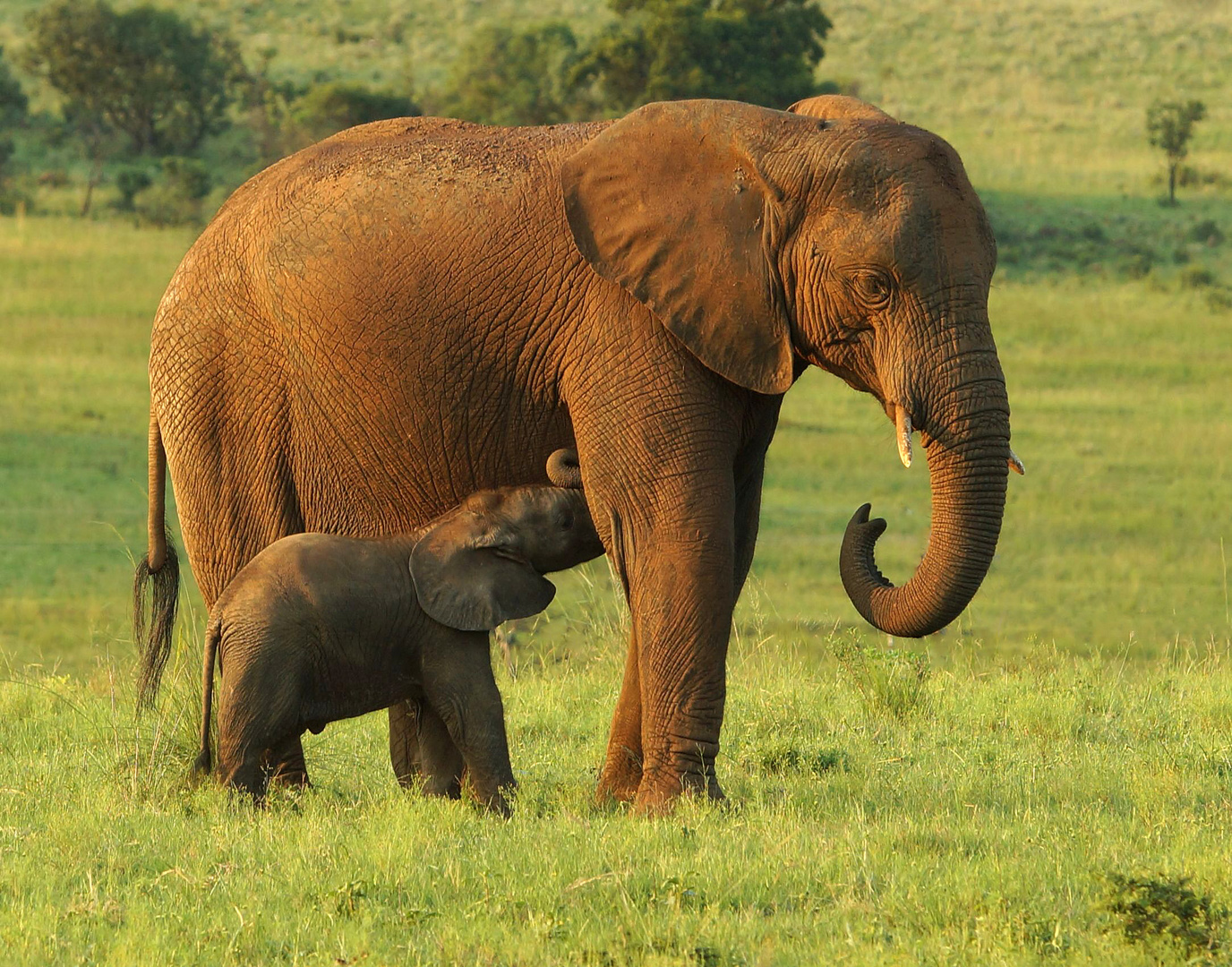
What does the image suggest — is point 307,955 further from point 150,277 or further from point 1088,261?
point 1088,261

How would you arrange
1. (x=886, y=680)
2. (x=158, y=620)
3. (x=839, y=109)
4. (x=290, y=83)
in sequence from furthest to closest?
(x=290, y=83)
(x=886, y=680)
(x=158, y=620)
(x=839, y=109)

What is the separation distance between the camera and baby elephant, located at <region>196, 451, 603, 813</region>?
290 inches

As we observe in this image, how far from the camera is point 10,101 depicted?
155 feet

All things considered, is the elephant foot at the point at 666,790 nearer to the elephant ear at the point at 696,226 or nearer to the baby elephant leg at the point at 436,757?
the baby elephant leg at the point at 436,757

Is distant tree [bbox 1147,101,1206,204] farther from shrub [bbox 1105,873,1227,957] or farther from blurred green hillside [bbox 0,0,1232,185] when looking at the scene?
shrub [bbox 1105,873,1227,957]

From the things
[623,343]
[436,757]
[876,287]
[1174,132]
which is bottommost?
[436,757]

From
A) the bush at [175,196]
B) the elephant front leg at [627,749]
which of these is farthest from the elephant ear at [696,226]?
the bush at [175,196]

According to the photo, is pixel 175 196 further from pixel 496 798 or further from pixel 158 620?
pixel 496 798

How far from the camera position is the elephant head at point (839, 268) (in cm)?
684

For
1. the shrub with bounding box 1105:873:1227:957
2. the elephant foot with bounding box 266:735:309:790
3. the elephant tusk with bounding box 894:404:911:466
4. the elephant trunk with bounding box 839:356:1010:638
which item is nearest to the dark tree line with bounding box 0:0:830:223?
Answer: the elephant foot with bounding box 266:735:309:790

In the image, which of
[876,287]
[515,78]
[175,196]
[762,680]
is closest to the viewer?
[876,287]

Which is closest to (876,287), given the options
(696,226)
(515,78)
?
(696,226)

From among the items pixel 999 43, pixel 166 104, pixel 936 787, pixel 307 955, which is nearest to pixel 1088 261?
pixel 166 104

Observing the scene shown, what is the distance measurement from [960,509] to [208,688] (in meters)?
2.82
